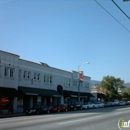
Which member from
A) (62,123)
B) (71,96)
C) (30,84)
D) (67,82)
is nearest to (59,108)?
(30,84)

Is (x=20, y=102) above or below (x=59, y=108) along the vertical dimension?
above

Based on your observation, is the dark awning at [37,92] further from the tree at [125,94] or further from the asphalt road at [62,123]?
the tree at [125,94]

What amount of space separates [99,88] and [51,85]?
106 ft

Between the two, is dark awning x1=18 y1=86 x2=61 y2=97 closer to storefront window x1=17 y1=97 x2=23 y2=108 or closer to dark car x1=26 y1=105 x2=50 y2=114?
storefront window x1=17 y1=97 x2=23 y2=108

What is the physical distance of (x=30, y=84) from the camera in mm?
42250

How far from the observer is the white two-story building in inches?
1441

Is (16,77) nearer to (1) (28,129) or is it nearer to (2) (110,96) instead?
(1) (28,129)

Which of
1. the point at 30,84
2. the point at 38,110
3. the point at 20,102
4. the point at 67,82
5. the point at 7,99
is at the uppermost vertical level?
the point at 67,82

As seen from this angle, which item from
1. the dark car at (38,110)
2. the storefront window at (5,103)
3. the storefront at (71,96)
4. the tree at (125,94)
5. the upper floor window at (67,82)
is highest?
the upper floor window at (67,82)

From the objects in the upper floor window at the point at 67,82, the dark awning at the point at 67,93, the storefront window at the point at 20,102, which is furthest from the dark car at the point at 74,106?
the storefront window at the point at 20,102

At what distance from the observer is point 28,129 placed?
1417 centimetres

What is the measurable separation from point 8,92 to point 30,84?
7.30 meters

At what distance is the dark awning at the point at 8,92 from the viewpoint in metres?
34.2

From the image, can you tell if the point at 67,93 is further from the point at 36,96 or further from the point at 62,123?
the point at 62,123
